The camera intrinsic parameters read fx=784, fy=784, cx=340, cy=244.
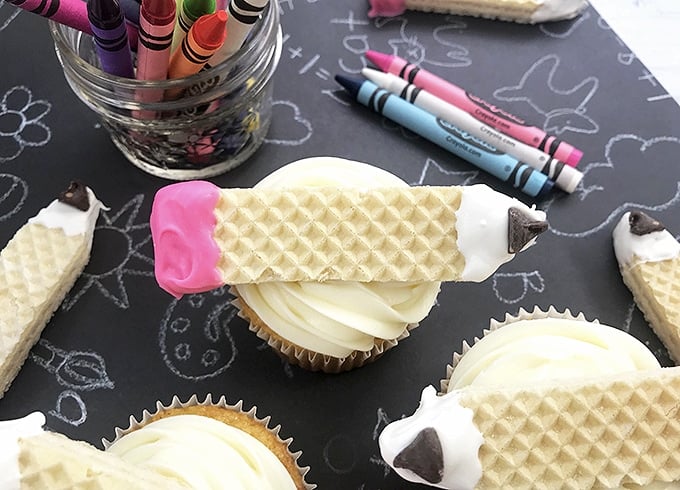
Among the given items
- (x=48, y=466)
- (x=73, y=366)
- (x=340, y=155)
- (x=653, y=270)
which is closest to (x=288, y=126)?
(x=340, y=155)

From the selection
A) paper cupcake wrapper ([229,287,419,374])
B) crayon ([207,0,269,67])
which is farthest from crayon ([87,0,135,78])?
paper cupcake wrapper ([229,287,419,374])

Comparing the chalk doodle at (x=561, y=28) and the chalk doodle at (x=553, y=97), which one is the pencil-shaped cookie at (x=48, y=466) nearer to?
the chalk doodle at (x=553, y=97)

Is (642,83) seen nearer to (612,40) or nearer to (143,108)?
(612,40)

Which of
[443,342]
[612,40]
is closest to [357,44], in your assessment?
[612,40]

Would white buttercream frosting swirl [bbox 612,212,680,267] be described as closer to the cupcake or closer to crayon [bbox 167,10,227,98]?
the cupcake

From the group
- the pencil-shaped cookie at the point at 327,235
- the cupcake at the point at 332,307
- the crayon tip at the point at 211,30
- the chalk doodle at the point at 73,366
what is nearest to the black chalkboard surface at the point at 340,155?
the chalk doodle at the point at 73,366

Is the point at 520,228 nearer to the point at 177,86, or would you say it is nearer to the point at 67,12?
the point at 177,86
